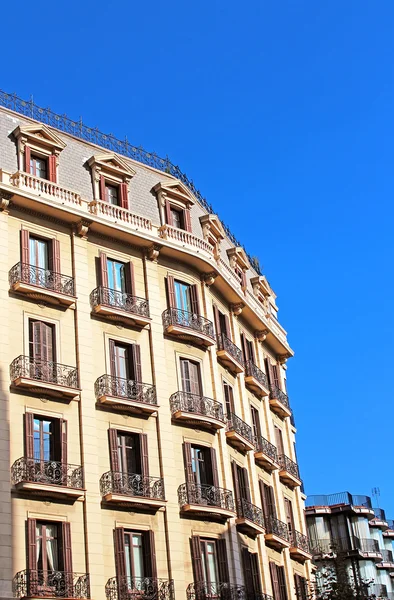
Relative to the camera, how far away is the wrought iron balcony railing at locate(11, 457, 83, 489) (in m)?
30.5

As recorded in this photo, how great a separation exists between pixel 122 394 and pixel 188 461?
3838 millimetres

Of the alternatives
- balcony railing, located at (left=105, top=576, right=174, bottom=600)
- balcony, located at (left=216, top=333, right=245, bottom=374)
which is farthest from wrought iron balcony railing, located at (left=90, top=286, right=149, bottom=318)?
balcony railing, located at (left=105, top=576, right=174, bottom=600)

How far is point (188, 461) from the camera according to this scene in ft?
118

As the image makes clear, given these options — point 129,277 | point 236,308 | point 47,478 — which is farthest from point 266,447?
point 47,478

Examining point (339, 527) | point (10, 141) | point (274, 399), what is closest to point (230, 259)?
point (274, 399)

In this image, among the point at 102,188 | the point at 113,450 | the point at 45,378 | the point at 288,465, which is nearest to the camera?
the point at 45,378

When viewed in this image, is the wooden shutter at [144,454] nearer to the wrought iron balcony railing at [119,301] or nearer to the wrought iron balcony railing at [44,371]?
the wrought iron balcony railing at [44,371]

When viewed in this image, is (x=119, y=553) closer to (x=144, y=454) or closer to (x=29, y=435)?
(x=144, y=454)

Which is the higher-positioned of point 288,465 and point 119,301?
point 119,301

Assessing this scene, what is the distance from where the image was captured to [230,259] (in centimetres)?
4581

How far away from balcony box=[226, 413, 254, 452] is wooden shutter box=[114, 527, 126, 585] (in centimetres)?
797

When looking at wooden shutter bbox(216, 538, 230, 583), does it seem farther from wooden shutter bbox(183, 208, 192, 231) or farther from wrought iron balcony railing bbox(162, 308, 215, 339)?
wooden shutter bbox(183, 208, 192, 231)

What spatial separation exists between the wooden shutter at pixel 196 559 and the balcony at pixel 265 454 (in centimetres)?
817

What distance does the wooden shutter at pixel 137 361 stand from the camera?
3588cm
